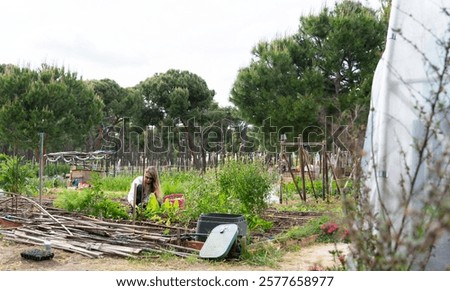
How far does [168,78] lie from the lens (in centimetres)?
2494

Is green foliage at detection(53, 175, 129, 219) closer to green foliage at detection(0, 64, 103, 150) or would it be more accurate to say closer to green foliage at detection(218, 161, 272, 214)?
green foliage at detection(218, 161, 272, 214)

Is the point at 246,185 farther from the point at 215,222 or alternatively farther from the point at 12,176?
the point at 12,176

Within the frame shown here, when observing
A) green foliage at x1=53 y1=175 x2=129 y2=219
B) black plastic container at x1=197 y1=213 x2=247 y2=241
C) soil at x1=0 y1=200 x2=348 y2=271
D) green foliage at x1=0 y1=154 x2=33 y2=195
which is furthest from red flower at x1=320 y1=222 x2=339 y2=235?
green foliage at x1=0 y1=154 x2=33 y2=195

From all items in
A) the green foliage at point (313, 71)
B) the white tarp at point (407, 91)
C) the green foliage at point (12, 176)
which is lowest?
the green foliage at point (12, 176)

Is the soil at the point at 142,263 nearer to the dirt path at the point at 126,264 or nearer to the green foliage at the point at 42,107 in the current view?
the dirt path at the point at 126,264

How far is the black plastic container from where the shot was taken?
5457 millimetres

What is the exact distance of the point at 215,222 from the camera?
5.50 m

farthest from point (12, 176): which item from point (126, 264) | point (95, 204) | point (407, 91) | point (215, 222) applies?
point (407, 91)

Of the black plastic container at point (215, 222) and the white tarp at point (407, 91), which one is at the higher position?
the white tarp at point (407, 91)

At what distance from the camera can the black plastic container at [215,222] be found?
5.46 m

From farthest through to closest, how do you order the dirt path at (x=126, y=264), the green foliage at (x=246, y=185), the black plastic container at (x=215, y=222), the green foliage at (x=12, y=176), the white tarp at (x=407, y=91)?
1. the green foliage at (x=12, y=176)
2. the green foliage at (x=246, y=185)
3. the black plastic container at (x=215, y=222)
4. the dirt path at (x=126, y=264)
5. the white tarp at (x=407, y=91)

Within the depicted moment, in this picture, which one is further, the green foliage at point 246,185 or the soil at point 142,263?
the green foliage at point 246,185

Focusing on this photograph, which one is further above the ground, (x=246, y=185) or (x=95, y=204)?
(x=246, y=185)

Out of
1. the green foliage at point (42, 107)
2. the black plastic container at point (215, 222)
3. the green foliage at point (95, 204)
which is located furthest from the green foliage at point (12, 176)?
the green foliage at point (42, 107)
